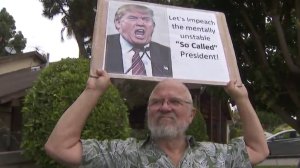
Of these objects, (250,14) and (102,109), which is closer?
(102,109)

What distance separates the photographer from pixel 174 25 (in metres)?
3.54

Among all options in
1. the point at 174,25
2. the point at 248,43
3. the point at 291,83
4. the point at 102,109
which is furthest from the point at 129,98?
the point at 174,25

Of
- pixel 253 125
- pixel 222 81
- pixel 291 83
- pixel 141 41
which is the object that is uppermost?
pixel 291 83

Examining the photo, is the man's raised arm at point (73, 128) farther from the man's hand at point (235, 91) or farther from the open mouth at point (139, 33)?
the man's hand at point (235, 91)

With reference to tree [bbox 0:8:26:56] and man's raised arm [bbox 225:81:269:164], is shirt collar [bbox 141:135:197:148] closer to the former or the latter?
man's raised arm [bbox 225:81:269:164]

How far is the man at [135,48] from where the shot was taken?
3252 mm

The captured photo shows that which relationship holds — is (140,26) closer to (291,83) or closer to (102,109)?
(102,109)

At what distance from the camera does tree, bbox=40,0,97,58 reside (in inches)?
819

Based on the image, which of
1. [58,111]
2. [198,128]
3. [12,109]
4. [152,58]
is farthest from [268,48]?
[152,58]

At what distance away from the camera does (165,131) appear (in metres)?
3.14

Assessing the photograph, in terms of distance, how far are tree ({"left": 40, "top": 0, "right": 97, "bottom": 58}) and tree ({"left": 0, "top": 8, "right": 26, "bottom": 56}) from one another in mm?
25241

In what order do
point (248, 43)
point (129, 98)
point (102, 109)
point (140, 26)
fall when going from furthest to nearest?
point (129, 98) → point (248, 43) → point (102, 109) → point (140, 26)

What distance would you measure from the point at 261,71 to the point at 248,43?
3.84ft

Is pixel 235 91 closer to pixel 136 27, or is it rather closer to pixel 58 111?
pixel 136 27
